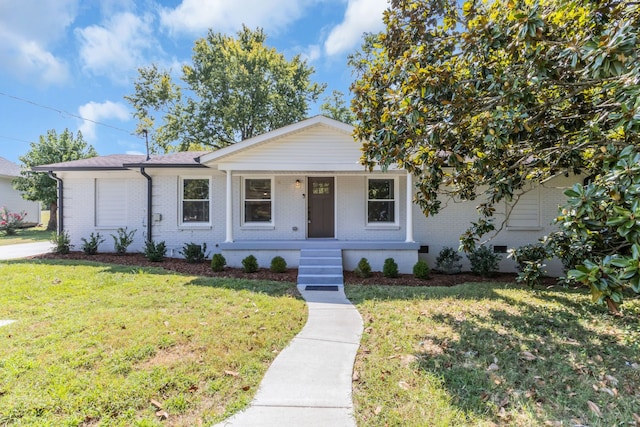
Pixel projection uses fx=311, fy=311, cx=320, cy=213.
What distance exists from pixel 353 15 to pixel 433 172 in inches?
486

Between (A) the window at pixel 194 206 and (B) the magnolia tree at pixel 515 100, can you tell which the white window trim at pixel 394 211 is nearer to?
(B) the magnolia tree at pixel 515 100

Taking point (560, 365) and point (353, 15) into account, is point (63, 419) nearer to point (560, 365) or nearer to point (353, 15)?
point (560, 365)

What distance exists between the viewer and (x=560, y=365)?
11.5 feet

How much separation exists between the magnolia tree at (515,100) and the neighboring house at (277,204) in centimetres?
418

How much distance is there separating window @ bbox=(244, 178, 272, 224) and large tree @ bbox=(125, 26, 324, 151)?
13301mm

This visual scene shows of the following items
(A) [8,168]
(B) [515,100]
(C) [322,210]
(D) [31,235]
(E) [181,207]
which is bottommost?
(D) [31,235]

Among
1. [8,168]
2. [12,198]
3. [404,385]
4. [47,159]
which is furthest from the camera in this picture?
[8,168]

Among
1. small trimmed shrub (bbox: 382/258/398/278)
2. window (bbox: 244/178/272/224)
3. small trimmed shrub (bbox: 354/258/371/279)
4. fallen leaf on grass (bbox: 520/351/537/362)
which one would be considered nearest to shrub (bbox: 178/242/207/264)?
window (bbox: 244/178/272/224)

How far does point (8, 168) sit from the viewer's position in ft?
76.3

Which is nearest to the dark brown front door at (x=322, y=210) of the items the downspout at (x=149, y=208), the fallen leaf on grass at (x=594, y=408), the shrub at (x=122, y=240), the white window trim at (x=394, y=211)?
the white window trim at (x=394, y=211)

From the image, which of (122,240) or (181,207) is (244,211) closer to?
(181,207)

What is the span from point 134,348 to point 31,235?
20.4m

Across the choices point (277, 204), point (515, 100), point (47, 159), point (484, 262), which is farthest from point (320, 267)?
point (47, 159)

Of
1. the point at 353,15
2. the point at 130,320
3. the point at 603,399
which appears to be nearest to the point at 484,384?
the point at 603,399
